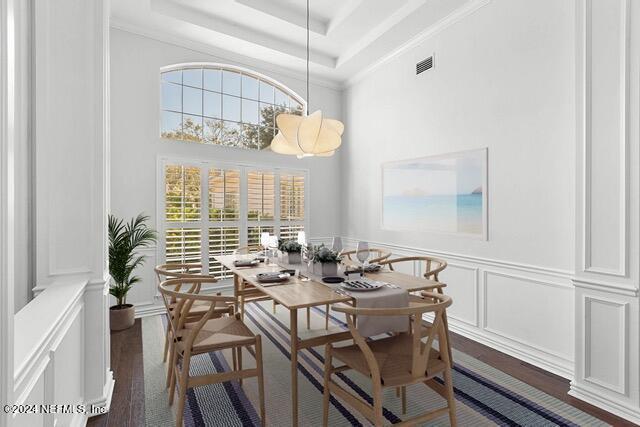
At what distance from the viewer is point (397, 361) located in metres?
1.90

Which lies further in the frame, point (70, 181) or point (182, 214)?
point (182, 214)

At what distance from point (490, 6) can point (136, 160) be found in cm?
438

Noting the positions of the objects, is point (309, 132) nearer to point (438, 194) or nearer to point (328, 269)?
point (328, 269)

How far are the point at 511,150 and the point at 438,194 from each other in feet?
3.16

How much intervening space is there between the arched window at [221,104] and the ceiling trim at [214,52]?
0.46 ft

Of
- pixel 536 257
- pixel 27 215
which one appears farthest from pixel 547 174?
pixel 27 215

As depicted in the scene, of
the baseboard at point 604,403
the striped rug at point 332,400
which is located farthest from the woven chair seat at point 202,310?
the baseboard at point 604,403

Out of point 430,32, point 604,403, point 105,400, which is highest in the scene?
point 430,32

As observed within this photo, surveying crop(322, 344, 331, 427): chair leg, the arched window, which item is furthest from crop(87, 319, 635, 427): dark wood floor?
the arched window

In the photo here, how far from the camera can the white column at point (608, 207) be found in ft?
7.37

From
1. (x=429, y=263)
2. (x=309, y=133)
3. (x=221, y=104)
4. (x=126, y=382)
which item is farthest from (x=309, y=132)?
(x=126, y=382)

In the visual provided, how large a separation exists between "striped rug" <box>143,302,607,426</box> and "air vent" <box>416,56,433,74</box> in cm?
334

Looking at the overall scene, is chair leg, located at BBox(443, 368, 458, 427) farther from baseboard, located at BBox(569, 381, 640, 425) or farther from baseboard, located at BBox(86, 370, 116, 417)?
baseboard, located at BBox(86, 370, 116, 417)

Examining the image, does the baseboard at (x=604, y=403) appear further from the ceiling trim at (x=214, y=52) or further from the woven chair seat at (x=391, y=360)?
the ceiling trim at (x=214, y=52)
